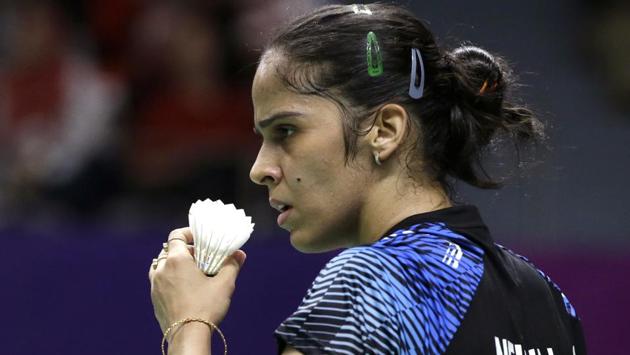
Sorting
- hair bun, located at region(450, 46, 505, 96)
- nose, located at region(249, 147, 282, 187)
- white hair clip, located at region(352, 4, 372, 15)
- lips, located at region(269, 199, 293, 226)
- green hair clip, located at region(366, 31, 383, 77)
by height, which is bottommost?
lips, located at region(269, 199, 293, 226)

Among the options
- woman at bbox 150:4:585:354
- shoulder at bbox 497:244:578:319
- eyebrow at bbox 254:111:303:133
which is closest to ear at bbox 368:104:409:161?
woman at bbox 150:4:585:354

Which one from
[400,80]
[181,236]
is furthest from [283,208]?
[400,80]

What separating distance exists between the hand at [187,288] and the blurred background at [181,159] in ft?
6.36

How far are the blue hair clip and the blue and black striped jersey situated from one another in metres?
0.21

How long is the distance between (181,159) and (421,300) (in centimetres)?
293

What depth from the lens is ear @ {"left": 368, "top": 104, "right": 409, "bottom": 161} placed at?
1876 mm

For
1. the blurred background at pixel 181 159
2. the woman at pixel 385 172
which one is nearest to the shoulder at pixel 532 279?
the woman at pixel 385 172

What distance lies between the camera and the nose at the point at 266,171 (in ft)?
6.31

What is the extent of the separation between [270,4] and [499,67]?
2.62 meters

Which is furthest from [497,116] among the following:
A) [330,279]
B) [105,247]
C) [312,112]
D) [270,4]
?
[270,4]

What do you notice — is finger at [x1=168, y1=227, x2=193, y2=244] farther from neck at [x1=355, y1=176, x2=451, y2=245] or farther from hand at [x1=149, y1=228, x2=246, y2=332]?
neck at [x1=355, y1=176, x2=451, y2=245]

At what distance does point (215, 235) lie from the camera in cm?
186

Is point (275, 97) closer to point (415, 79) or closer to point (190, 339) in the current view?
point (415, 79)

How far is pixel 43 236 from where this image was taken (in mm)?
4129
